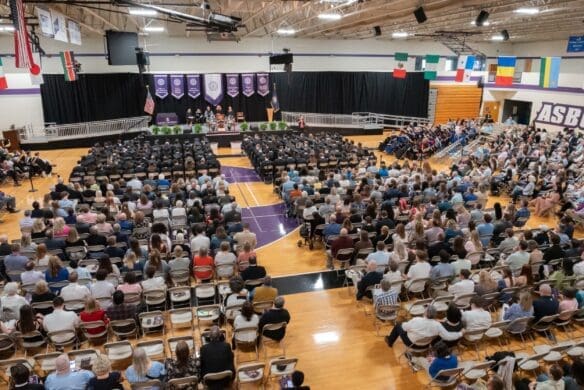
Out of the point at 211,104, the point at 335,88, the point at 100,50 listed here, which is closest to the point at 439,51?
the point at 335,88

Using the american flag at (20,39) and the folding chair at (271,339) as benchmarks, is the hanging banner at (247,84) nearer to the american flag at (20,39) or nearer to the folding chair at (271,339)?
the american flag at (20,39)

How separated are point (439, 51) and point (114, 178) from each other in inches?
1115

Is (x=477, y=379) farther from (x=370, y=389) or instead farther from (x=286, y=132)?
(x=286, y=132)

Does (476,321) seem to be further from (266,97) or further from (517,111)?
(517,111)

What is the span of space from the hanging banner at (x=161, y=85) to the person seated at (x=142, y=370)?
26.3 meters

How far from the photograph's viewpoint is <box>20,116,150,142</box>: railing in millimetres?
25281

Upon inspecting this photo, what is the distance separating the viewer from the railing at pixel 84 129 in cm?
2528

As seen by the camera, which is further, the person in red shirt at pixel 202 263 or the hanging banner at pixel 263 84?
the hanging banner at pixel 263 84

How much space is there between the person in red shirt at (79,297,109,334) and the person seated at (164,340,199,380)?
1822 mm

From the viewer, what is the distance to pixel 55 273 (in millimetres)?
7793

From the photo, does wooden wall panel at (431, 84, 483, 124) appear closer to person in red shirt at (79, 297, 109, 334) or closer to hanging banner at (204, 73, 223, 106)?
hanging banner at (204, 73, 223, 106)

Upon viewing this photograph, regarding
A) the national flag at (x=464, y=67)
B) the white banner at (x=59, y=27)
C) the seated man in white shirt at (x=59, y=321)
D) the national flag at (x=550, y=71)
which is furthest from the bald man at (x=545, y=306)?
the national flag at (x=464, y=67)

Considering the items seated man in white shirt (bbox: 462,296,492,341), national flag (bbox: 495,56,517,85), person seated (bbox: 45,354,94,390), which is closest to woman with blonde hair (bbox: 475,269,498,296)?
seated man in white shirt (bbox: 462,296,492,341)

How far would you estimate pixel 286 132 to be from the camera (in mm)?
27469
